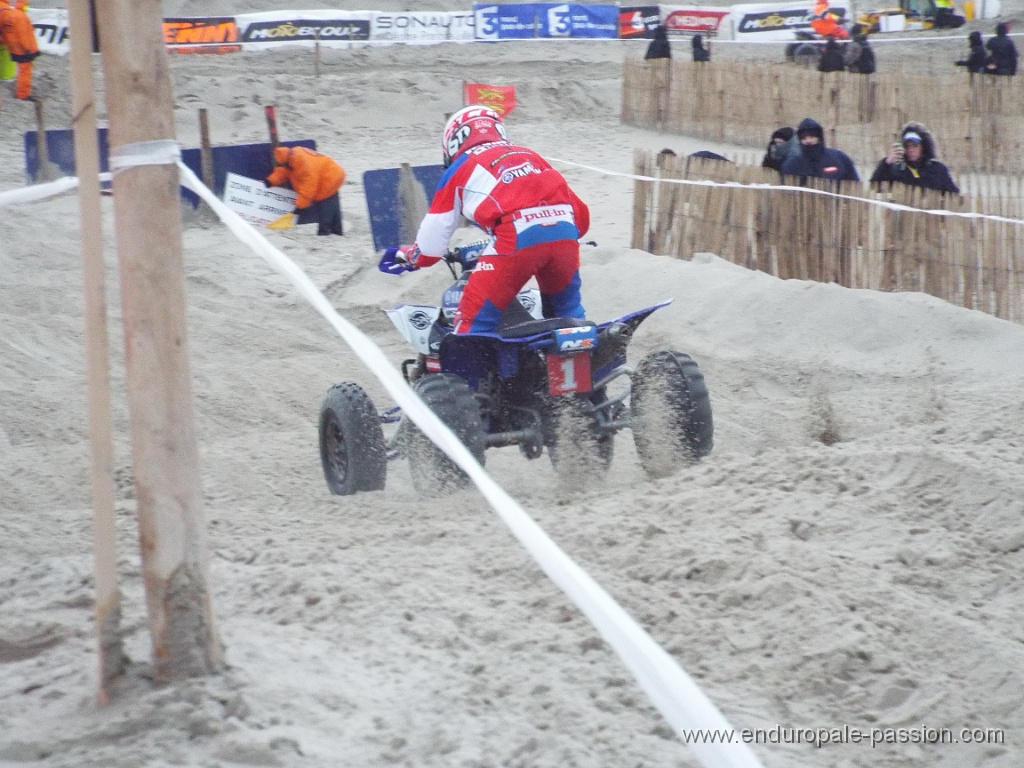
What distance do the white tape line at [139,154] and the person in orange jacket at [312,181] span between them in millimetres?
9584

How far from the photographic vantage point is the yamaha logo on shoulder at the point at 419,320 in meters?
5.79

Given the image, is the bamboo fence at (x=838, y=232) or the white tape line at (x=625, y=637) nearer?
the white tape line at (x=625, y=637)

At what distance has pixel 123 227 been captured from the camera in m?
2.84

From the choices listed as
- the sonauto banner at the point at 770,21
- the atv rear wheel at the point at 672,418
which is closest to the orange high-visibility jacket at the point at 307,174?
the atv rear wheel at the point at 672,418

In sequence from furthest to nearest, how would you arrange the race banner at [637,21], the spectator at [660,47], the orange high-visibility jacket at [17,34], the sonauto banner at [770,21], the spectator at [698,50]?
the sonauto banner at [770,21], the race banner at [637,21], the spectator at [698,50], the spectator at [660,47], the orange high-visibility jacket at [17,34]

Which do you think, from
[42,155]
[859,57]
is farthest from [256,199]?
[859,57]

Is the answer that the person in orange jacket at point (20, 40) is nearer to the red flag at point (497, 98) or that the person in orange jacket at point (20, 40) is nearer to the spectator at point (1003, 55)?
the red flag at point (497, 98)

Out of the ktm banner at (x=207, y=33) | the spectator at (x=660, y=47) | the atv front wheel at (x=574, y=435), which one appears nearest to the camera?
the atv front wheel at (x=574, y=435)

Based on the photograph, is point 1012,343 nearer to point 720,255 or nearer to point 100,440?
point 720,255

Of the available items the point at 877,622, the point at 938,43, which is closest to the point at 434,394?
the point at 877,622

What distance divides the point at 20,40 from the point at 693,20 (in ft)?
57.6

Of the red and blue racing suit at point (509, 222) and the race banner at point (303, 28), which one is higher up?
the race banner at point (303, 28)

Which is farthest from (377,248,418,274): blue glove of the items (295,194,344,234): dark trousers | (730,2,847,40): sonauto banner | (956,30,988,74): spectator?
(730,2,847,40): sonauto banner

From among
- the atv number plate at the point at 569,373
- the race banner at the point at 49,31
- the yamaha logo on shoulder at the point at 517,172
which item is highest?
the race banner at the point at 49,31
